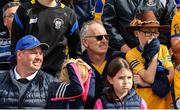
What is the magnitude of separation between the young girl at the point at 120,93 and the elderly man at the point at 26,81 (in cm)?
54

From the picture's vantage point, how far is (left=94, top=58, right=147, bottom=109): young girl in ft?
15.7

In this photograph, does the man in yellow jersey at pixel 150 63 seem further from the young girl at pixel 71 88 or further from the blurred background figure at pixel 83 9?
the blurred background figure at pixel 83 9

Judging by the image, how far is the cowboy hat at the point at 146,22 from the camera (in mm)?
5438

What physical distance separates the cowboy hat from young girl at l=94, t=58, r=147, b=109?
688 mm

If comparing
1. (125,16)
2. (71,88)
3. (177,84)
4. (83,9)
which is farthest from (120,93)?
(83,9)

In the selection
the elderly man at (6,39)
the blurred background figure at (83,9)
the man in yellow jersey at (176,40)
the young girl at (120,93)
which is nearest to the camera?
the young girl at (120,93)

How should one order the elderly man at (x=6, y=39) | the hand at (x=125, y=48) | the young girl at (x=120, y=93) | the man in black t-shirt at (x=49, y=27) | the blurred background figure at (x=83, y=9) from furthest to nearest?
the blurred background figure at (x=83, y=9), the elderly man at (x=6, y=39), the hand at (x=125, y=48), the man in black t-shirt at (x=49, y=27), the young girl at (x=120, y=93)

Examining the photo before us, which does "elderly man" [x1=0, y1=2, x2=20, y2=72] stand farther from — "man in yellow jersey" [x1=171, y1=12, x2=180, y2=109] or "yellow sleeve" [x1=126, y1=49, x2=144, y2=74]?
"man in yellow jersey" [x1=171, y1=12, x2=180, y2=109]

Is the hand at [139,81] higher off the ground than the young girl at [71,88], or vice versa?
the young girl at [71,88]

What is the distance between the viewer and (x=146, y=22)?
545 centimetres

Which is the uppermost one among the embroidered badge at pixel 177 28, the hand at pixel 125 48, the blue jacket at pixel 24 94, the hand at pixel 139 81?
the embroidered badge at pixel 177 28

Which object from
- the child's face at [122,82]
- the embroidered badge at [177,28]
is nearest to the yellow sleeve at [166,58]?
the embroidered badge at [177,28]

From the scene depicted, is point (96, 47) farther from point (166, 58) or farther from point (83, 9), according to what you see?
point (83, 9)

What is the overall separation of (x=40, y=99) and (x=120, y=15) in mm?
1957
